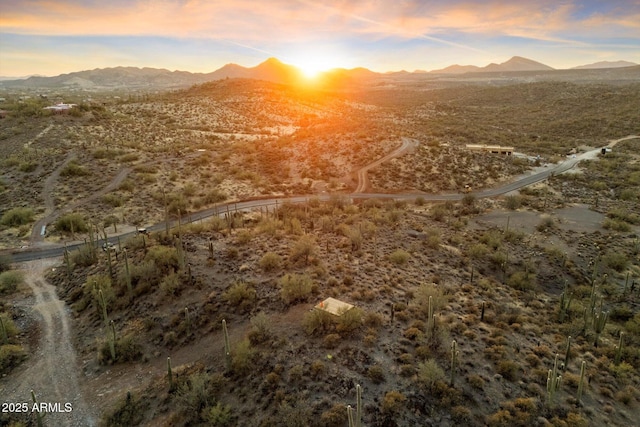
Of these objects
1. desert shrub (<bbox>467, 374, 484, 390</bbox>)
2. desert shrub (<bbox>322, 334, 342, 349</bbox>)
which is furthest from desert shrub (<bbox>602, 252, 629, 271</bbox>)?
desert shrub (<bbox>322, 334, 342, 349</bbox>)

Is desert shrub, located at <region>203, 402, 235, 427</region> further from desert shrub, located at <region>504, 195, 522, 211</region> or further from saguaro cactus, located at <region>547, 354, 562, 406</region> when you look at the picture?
desert shrub, located at <region>504, 195, 522, 211</region>

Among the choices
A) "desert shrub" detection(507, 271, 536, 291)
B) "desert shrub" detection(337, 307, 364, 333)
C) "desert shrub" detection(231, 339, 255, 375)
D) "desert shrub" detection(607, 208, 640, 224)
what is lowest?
"desert shrub" detection(607, 208, 640, 224)

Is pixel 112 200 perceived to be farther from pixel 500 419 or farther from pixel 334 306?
pixel 500 419

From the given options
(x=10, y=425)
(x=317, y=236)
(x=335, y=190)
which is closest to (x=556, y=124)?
(x=335, y=190)

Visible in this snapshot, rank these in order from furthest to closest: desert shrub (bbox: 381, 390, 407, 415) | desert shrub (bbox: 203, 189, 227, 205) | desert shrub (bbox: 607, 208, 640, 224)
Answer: desert shrub (bbox: 203, 189, 227, 205) < desert shrub (bbox: 607, 208, 640, 224) < desert shrub (bbox: 381, 390, 407, 415)

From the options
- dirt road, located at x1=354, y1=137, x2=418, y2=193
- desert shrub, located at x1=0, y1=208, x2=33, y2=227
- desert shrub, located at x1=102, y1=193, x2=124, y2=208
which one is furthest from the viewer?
dirt road, located at x1=354, y1=137, x2=418, y2=193

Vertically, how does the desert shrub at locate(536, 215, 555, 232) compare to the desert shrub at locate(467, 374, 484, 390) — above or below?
below

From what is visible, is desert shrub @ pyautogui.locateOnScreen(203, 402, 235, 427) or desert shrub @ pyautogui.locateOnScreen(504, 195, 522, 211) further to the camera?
desert shrub @ pyautogui.locateOnScreen(504, 195, 522, 211)

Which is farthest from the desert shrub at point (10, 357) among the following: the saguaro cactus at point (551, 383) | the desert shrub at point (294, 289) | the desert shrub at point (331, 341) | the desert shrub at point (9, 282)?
the saguaro cactus at point (551, 383)
